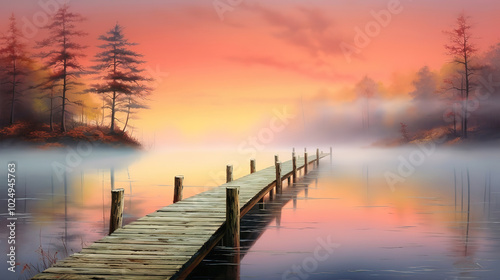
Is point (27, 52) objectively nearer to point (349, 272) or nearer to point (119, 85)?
point (119, 85)

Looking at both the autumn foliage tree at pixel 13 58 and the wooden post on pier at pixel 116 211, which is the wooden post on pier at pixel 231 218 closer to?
the wooden post on pier at pixel 116 211

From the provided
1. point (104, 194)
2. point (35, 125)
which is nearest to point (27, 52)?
point (35, 125)

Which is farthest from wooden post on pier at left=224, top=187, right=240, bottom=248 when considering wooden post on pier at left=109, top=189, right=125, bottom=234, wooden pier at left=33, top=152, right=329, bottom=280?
wooden post on pier at left=109, top=189, right=125, bottom=234

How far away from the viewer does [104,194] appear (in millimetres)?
23969

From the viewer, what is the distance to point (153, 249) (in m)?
7.42

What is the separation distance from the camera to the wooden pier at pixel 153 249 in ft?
20.1

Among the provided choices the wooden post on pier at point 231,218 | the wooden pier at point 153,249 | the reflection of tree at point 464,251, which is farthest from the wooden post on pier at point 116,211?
the reflection of tree at point 464,251

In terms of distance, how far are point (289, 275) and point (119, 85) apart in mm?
50426

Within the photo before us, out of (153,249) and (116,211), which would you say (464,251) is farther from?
(116,211)

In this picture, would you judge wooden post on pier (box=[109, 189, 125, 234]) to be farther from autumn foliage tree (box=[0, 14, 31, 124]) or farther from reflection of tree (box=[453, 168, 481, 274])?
autumn foliage tree (box=[0, 14, 31, 124])

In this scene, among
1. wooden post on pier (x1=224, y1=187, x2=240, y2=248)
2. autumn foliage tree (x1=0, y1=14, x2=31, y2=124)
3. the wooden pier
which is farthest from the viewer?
autumn foliage tree (x1=0, y1=14, x2=31, y2=124)

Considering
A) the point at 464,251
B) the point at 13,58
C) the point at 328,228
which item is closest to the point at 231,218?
the point at 328,228

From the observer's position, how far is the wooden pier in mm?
6129

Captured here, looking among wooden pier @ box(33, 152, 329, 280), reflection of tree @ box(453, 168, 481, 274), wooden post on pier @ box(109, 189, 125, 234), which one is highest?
wooden post on pier @ box(109, 189, 125, 234)
